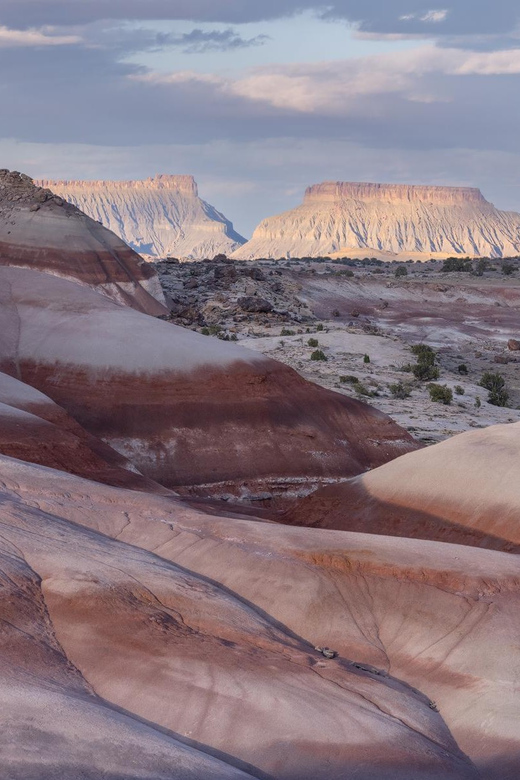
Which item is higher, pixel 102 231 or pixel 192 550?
pixel 102 231

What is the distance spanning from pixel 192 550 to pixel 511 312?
48166 mm

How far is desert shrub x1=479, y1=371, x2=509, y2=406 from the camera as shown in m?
31.9

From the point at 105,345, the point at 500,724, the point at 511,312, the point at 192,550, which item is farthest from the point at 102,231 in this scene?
the point at 500,724

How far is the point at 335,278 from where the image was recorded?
2345 inches

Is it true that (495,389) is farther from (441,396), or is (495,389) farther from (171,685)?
(171,685)

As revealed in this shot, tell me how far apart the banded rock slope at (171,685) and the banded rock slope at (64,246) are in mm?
28814

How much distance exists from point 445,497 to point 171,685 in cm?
779

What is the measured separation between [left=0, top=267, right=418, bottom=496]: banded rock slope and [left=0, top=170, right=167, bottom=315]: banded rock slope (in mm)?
13936

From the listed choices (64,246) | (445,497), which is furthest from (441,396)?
(445,497)

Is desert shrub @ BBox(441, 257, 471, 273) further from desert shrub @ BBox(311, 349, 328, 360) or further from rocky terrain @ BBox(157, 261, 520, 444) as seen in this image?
desert shrub @ BBox(311, 349, 328, 360)

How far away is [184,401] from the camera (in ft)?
72.7

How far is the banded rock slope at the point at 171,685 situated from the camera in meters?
6.57

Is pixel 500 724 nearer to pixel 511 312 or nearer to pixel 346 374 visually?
pixel 346 374

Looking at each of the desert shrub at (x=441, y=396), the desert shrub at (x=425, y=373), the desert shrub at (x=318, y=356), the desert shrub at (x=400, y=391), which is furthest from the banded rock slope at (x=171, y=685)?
the desert shrub at (x=318, y=356)
